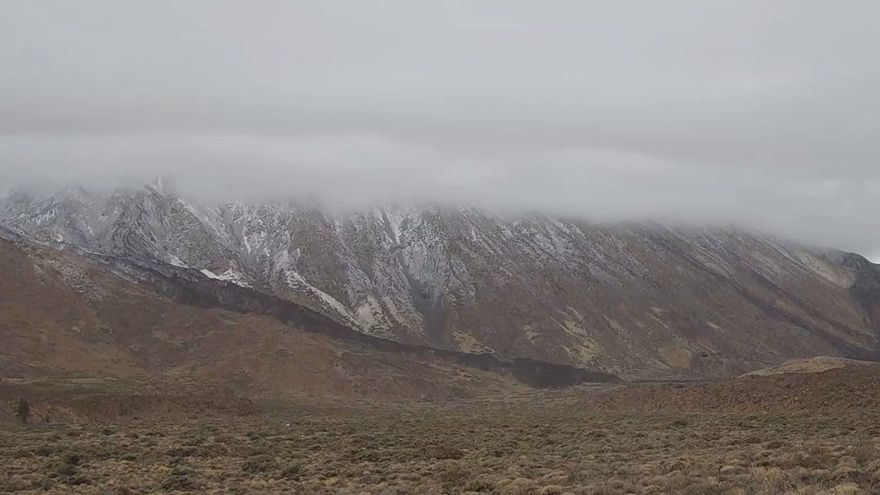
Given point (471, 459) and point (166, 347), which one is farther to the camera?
point (166, 347)

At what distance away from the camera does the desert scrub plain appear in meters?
17.9

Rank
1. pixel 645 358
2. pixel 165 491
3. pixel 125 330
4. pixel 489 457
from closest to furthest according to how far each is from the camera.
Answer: pixel 165 491
pixel 489 457
pixel 125 330
pixel 645 358

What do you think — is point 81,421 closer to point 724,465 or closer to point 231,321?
point 724,465

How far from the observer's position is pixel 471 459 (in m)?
26.7

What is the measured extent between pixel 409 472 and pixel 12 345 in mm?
87981

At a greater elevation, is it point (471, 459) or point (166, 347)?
point (471, 459)

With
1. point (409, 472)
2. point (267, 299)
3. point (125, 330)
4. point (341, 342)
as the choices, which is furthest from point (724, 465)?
point (267, 299)

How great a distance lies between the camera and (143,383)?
7888 cm

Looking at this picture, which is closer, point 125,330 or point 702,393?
point 702,393

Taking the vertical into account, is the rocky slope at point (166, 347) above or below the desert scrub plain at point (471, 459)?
below

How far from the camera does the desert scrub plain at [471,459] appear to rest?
17.9m

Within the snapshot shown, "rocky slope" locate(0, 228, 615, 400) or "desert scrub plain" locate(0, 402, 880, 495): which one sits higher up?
"desert scrub plain" locate(0, 402, 880, 495)

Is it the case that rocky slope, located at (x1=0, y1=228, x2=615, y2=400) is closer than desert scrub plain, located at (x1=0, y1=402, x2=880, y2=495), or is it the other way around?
desert scrub plain, located at (x1=0, y1=402, x2=880, y2=495)

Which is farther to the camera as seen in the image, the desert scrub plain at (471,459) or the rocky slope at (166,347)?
the rocky slope at (166,347)
